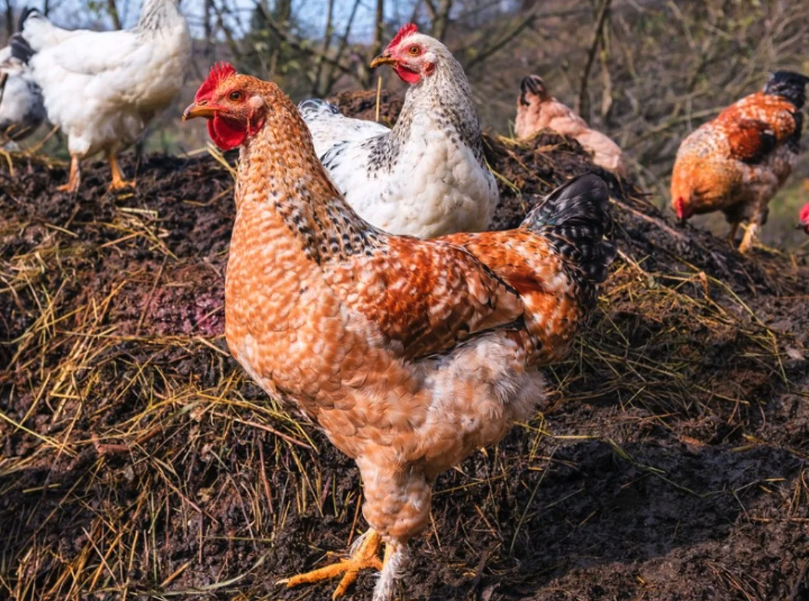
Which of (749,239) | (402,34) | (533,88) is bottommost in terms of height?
(749,239)

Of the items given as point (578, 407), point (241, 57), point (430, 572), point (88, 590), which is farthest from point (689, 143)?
point (88, 590)

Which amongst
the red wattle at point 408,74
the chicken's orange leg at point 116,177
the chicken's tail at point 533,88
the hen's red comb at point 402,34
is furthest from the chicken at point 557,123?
the chicken's orange leg at point 116,177

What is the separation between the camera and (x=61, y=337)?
416 centimetres

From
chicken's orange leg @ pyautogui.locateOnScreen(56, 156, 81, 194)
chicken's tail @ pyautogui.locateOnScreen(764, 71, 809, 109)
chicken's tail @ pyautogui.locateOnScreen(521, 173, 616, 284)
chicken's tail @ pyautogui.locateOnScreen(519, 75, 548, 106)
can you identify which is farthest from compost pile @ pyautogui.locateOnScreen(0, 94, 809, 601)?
chicken's tail @ pyautogui.locateOnScreen(764, 71, 809, 109)

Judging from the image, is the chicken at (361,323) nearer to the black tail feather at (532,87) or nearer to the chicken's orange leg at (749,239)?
the black tail feather at (532,87)

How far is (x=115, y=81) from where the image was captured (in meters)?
5.14

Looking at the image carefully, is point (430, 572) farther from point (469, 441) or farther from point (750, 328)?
point (750, 328)

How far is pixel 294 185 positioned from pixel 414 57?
1.57m

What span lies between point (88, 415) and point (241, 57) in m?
5.32

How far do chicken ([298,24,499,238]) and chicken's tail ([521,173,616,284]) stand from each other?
47 cm

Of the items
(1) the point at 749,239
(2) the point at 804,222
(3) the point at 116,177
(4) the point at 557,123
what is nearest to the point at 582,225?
(4) the point at 557,123

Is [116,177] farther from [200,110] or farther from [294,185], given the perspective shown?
[294,185]

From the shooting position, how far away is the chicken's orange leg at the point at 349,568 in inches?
119

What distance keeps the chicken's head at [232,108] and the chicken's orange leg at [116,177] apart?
2616mm
